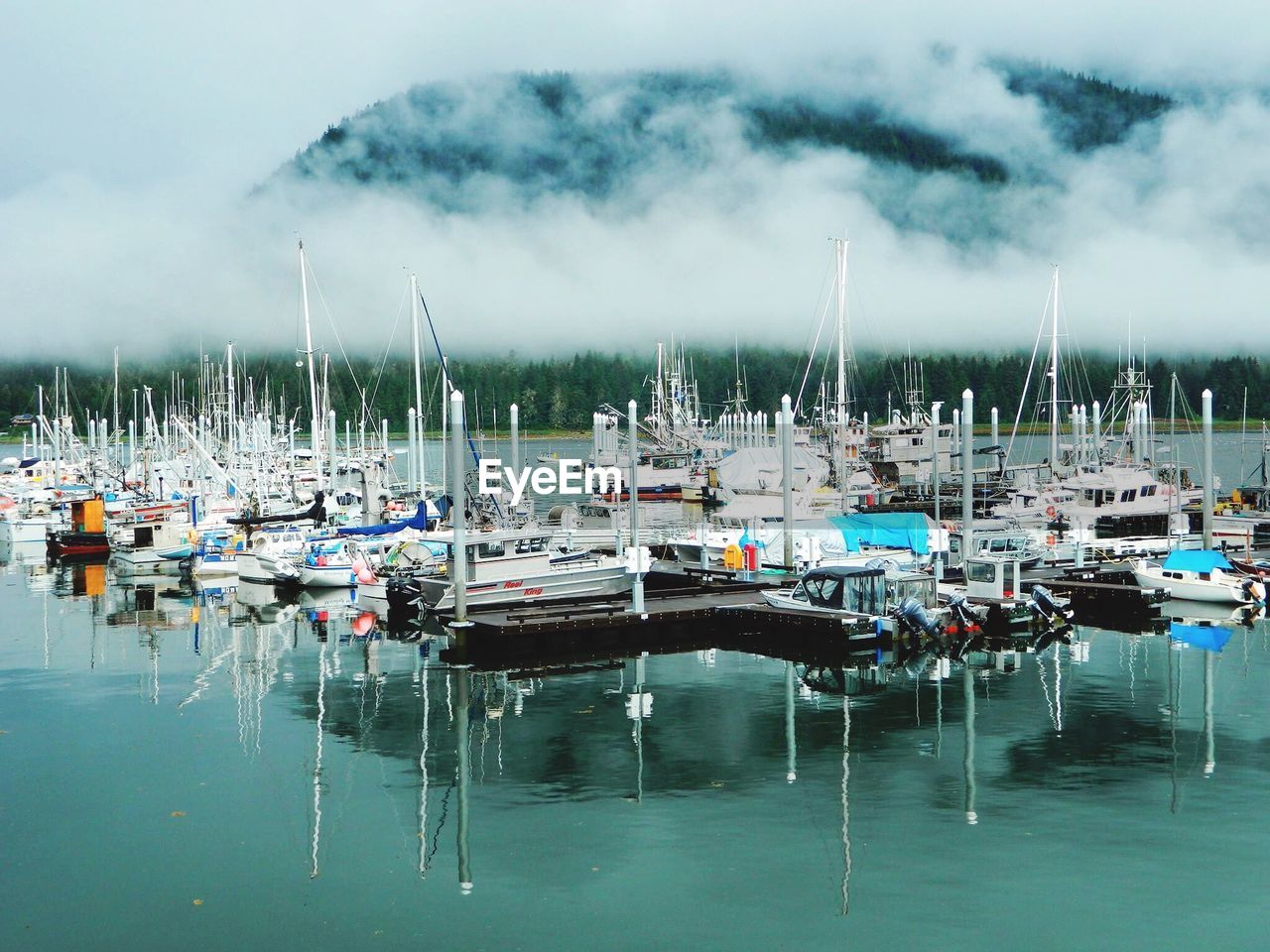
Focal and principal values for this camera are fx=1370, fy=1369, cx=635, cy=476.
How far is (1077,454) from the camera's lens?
91.5 m

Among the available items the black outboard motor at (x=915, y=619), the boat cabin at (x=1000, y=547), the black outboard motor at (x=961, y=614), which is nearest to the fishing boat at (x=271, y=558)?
the boat cabin at (x=1000, y=547)

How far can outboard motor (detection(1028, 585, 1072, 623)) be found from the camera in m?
43.5

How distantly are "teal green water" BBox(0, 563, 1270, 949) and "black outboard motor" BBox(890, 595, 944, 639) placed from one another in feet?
12.3

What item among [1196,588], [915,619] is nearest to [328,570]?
[915,619]

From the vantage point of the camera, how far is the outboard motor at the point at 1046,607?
143ft

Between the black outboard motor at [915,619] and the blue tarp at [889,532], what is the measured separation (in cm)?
1320

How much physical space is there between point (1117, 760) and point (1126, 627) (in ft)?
64.2

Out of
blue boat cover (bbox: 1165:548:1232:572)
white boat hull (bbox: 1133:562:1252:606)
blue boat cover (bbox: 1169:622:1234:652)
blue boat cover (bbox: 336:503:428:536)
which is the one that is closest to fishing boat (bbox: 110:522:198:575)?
blue boat cover (bbox: 336:503:428:536)

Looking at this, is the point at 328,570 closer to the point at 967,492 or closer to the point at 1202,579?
the point at 967,492

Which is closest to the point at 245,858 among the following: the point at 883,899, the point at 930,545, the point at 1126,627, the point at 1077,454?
the point at 883,899

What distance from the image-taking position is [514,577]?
1841 inches

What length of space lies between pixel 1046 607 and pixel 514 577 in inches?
689

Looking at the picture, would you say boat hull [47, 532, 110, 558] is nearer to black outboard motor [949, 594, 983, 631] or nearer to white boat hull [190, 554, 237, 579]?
white boat hull [190, 554, 237, 579]

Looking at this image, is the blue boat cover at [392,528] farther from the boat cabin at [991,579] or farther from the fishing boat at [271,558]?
the boat cabin at [991,579]
